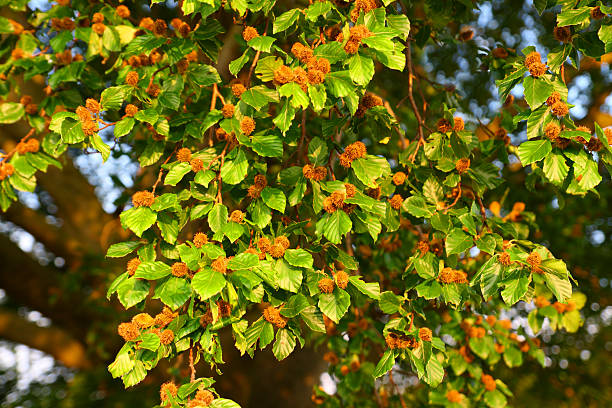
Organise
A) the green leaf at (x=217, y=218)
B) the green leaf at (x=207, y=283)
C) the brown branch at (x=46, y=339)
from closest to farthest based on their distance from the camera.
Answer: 1. the green leaf at (x=207, y=283)
2. the green leaf at (x=217, y=218)
3. the brown branch at (x=46, y=339)

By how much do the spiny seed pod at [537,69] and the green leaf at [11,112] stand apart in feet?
6.42

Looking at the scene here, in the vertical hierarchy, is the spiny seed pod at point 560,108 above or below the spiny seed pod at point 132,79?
above

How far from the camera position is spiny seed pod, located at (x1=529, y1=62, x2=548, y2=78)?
125 cm

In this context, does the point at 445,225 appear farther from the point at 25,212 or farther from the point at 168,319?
the point at 25,212

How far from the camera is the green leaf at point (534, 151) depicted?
1.22m

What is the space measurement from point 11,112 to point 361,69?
1.59m

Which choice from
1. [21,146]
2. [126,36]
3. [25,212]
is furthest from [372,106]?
[25,212]

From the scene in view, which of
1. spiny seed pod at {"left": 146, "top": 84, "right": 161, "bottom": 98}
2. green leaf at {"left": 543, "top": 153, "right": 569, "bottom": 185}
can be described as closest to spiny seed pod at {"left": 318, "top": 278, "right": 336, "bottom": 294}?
green leaf at {"left": 543, "top": 153, "right": 569, "bottom": 185}

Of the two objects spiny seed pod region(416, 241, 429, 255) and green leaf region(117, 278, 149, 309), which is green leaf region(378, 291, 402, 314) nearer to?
spiny seed pod region(416, 241, 429, 255)

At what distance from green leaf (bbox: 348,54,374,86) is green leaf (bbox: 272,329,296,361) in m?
0.72

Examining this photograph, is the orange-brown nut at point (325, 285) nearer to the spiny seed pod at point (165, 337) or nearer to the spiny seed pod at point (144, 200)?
the spiny seed pod at point (165, 337)

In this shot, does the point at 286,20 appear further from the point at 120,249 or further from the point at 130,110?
the point at 120,249

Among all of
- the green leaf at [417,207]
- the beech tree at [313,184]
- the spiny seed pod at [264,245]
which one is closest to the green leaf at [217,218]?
the beech tree at [313,184]

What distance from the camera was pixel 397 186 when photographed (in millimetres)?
1645
